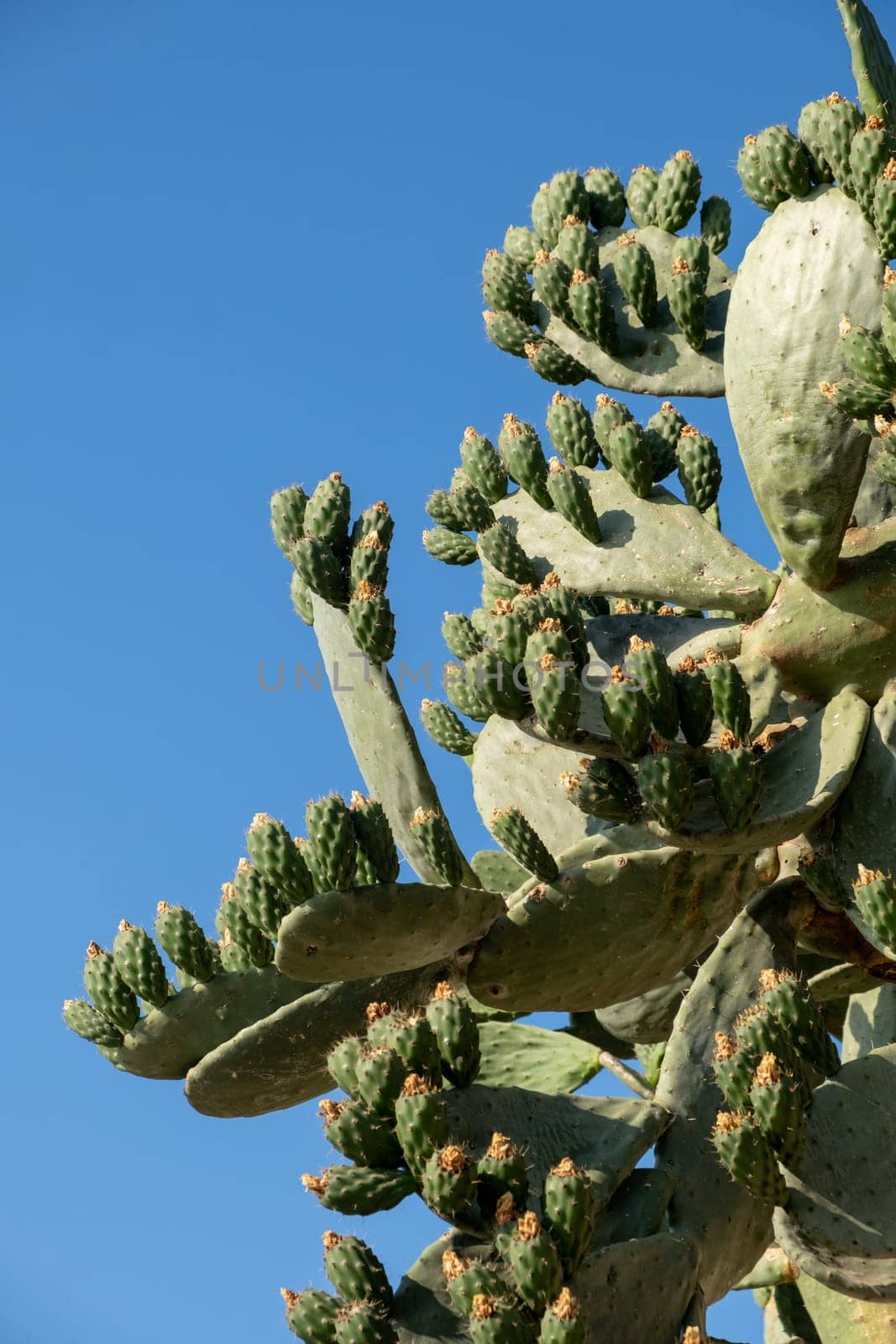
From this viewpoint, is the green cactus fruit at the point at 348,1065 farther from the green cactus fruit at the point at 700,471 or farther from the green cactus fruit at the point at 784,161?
the green cactus fruit at the point at 784,161

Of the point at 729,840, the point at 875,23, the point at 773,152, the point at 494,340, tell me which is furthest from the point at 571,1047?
the point at 875,23

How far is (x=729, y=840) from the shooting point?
4.67 m

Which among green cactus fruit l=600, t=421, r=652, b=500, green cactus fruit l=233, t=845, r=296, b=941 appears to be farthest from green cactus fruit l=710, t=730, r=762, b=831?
green cactus fruit l=600, t=421, r=652, b=500

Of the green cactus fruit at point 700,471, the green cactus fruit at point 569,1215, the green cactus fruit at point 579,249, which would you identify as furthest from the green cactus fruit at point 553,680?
the green cactus fruit at point 579,249

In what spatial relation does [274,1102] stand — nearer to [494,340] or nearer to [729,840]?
[729,840]

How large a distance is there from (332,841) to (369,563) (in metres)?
0.82

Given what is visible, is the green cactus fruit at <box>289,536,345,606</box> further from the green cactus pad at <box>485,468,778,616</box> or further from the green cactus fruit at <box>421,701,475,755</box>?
the green cactus fruit at <box>421,701,475,755</box>

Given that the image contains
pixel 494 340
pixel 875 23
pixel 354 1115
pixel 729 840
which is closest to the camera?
pixel 354 1115

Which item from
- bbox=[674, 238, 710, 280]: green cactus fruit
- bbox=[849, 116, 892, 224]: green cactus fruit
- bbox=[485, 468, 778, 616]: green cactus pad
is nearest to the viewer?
bbox=[849, 116, 892, 224]: green cactus fruit

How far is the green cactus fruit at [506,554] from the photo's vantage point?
5.64m

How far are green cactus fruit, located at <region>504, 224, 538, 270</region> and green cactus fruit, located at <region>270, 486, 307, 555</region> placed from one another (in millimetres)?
1907

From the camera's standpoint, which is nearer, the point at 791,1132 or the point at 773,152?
the point at 791,1132

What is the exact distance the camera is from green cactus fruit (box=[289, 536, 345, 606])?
15.6 feet

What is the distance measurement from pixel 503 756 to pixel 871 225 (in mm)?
2090
